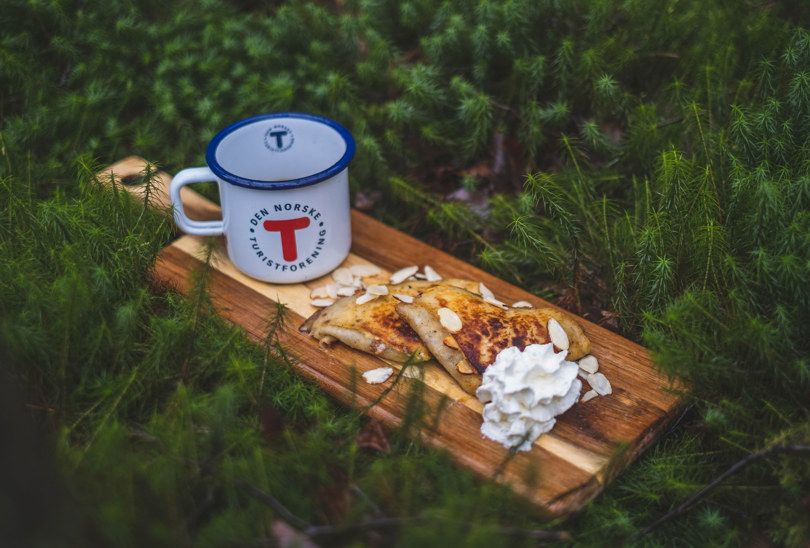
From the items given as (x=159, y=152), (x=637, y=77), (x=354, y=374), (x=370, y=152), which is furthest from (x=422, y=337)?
(x=159, y=152)

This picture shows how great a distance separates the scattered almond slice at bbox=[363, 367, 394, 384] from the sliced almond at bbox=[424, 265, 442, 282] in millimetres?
513

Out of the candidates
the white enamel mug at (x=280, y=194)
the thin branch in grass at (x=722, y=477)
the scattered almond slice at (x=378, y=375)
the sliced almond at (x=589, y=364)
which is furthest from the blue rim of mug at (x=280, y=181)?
the thin branch in grass at (x=722, y=477)

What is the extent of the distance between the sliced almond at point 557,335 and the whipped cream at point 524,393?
14cm

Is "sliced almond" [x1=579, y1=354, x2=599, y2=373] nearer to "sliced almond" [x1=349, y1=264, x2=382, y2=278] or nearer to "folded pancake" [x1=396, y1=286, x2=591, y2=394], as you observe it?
"folded pancake" [x1=396, y1=286, x2=591, y2=394]

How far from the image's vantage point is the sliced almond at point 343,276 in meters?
2.73

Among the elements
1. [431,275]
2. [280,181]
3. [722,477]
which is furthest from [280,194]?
[722,477]

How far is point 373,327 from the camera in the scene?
241 centimetres

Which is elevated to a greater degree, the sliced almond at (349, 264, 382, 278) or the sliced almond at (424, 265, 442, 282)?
the sliced almond at (424, 265, 442, 282)

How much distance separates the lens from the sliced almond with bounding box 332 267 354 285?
2734 millimetres

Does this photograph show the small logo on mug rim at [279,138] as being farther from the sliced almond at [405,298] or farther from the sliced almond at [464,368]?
the sliced almond at [464,368]

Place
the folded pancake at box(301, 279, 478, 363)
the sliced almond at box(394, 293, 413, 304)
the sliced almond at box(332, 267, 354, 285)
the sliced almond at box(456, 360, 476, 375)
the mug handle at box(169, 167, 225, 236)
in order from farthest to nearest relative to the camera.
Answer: the sliced almond at box(332, 267, 354, 285) < the mug handle at box(169, 167, 225, 236) < the sliced almond at box(394, 293, 413, 304) < the folded pancake at box(301, 279, 478, 363) < the sliced almond at box(456, 360, 476, 375)

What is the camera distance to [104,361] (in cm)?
209

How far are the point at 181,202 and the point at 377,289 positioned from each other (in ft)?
2.60

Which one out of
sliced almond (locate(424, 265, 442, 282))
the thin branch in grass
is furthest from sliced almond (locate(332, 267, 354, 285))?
the thin branch in grass
